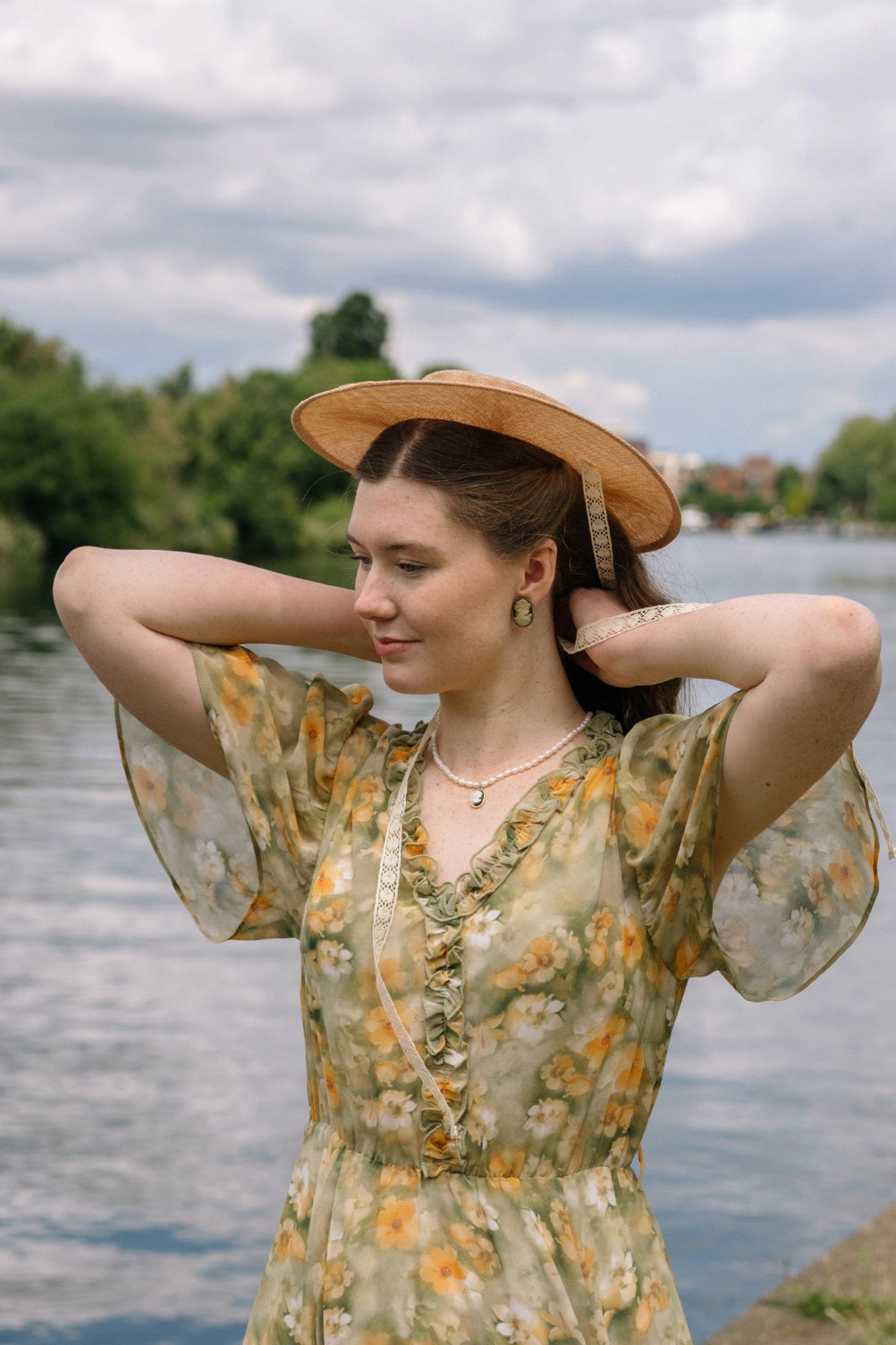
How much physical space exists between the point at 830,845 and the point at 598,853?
32 cm

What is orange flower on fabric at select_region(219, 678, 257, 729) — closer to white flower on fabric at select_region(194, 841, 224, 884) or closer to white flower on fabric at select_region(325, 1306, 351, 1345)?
white flower on fabric at select_region(194, 841, 224, 884)

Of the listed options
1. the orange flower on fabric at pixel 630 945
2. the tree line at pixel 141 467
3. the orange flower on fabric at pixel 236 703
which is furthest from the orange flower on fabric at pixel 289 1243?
the tree line at pixel 141 467

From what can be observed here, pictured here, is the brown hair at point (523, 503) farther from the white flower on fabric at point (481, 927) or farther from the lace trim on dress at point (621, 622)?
the white flower on fabric at point (481, 927)

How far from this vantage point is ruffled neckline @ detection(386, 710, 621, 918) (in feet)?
7.31

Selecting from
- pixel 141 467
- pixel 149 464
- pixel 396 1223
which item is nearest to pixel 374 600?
pixel 396 1223

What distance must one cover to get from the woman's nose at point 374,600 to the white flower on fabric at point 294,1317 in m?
0.88

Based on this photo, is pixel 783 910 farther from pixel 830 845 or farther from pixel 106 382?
pixel 106 382

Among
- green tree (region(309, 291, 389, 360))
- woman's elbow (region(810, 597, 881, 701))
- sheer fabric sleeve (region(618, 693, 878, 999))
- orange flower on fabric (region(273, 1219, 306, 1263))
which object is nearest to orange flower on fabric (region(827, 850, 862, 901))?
sheer fabric sleeve (region(618, 693, 878, 999))

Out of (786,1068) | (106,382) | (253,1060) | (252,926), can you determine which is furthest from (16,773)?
(106,382)

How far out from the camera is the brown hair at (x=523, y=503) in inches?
89.7

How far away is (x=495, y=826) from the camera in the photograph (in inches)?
90.8

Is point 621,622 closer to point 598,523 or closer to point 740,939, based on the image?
point 598,523

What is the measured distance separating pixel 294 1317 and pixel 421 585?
3.15 feet

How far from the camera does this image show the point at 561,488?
7.89 ft
